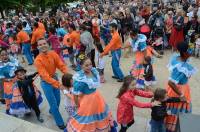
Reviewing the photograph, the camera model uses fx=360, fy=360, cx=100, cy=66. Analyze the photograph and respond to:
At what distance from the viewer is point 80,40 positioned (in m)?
10.5

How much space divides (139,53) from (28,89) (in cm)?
292

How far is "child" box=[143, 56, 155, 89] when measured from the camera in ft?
29.1

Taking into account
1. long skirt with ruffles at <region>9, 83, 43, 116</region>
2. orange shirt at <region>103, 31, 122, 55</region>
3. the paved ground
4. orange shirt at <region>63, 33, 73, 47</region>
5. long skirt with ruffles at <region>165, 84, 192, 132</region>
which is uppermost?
orange shirt at <region>103, 31, 122, 55</region>

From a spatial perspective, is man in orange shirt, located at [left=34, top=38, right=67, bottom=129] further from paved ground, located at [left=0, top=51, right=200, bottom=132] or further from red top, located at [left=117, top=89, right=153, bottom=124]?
red top, located at [left=117, top=89, right=153, bottom=124]

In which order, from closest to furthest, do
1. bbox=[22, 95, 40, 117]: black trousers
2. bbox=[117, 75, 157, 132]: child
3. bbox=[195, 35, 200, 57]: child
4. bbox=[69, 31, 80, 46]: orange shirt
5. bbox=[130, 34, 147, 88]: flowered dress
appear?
bbox=[117, 75, 157, 132]: child, bbox=[22, 95, 40, 117]: black trousers, bbox=[130, 34, 147, 88]: flowered dress, bbox=[69, 31, 80, 46]: orange shirt, bbox=[195, 35, 200, 57]: child

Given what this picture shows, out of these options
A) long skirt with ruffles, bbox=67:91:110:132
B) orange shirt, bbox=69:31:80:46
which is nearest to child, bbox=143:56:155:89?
orange shirt, bbox=69:31:80:46

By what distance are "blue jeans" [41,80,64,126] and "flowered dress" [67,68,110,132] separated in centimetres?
134

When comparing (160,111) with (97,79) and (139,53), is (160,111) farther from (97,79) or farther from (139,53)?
(139,53)

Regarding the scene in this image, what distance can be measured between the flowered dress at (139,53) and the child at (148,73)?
95mm

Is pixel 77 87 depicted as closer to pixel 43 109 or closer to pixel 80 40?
pixel 43 109

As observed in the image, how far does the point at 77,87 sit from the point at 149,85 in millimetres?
4206

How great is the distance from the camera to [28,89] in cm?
744

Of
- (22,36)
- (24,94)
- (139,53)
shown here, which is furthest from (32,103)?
(22,36)

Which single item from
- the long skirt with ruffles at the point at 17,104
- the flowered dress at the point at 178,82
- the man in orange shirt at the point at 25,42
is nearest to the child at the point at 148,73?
the long skirt with ruffles at the point at 17,104
